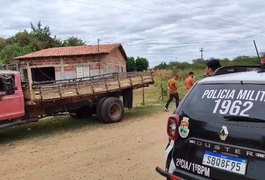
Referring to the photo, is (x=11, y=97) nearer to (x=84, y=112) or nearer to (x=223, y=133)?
(x=84, y=112)

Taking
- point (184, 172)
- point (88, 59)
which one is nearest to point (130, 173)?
point (184, 172)

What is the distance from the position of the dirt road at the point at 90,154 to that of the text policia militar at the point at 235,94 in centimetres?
286

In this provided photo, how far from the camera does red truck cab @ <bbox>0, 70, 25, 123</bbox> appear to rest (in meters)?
10.6

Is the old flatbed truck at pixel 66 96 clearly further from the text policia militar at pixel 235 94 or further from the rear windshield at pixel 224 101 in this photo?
the text policia militar at pixel 235 94

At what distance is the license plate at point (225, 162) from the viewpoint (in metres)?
3.38

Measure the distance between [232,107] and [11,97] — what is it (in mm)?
8241

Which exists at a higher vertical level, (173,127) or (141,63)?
(141,63)

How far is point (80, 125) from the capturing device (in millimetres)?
13391

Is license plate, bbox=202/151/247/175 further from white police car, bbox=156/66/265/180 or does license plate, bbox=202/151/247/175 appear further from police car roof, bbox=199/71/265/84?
police car roof, bbox=199/71/265/84

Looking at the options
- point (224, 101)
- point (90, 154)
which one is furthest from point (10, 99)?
point (224, 101)

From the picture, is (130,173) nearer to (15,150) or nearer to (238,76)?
(238,76)

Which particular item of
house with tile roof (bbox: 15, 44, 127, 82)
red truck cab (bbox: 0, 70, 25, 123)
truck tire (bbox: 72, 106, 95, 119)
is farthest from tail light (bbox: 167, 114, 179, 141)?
house with tile roof (bbox: 15, 44, 127, 82)

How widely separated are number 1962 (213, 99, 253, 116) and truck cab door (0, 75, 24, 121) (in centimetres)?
790

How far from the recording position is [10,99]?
1072 cm
